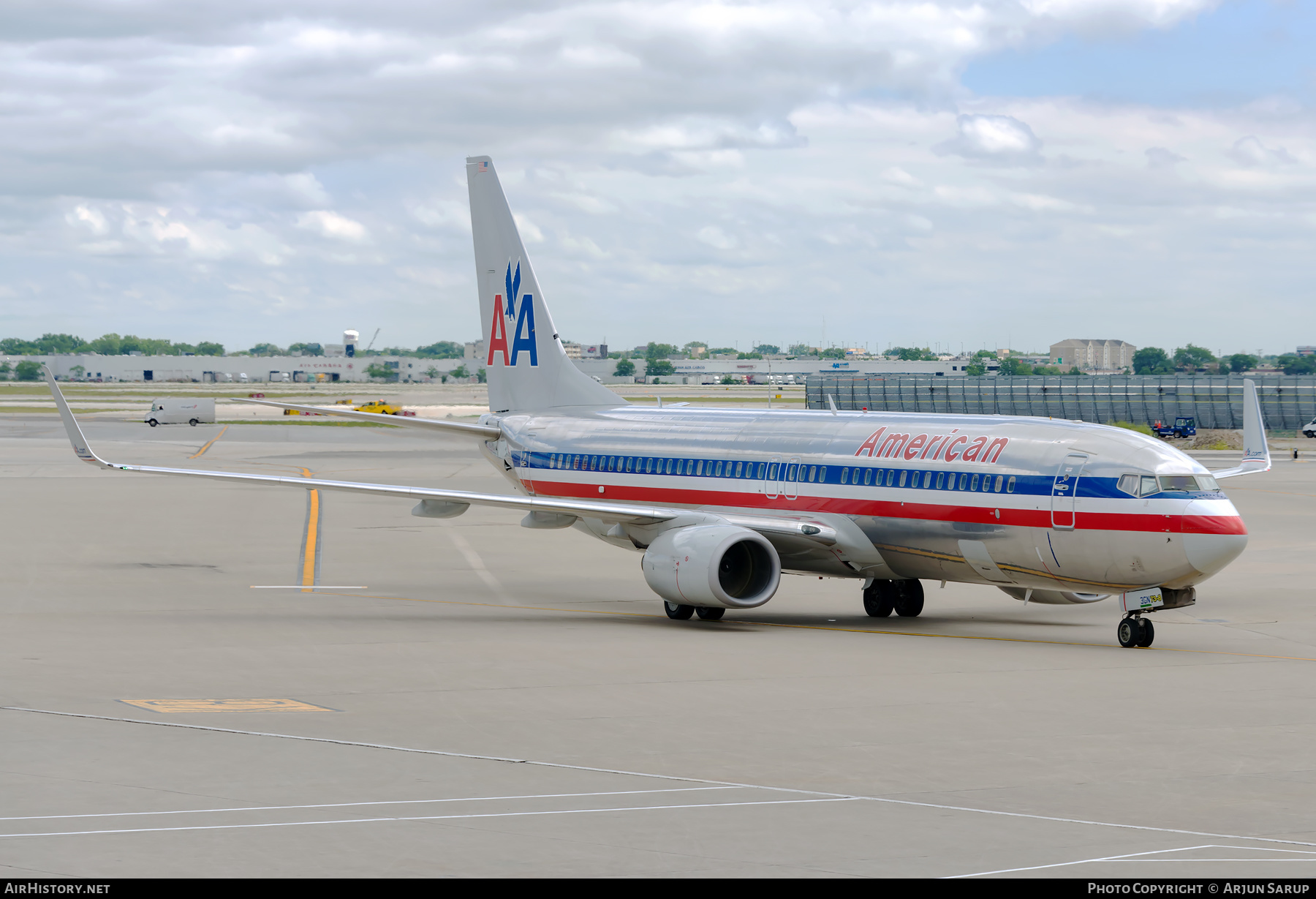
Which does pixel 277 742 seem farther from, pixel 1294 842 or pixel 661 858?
pixel 1294 842

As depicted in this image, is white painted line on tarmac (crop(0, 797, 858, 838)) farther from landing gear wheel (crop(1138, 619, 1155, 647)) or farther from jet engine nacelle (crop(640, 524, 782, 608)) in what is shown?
jet engine nacelle (crop(640, 524, 782, 608))

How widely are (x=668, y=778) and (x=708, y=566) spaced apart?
11.8m

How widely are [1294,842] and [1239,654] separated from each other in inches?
474

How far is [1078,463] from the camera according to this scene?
24.2 m

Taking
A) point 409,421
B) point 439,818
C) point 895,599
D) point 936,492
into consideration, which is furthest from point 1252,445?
point 439,818

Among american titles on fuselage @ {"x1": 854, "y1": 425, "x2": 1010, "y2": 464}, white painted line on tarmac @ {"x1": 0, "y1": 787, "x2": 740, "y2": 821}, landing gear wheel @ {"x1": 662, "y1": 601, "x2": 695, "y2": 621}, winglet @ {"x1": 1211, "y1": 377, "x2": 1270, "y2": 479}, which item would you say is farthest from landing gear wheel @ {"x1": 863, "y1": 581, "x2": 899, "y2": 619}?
white painted line on tarmac @ {"x1": 0, "y1": 787, "x2": 740, "y2": 821}

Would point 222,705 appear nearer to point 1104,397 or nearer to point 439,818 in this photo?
point 439,818

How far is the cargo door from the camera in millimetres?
23906

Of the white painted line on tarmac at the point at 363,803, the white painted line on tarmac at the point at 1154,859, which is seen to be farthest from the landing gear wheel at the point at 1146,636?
the white painted line on tarmac at the point at 1154,859

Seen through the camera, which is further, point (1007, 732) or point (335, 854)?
point (1007, 732)

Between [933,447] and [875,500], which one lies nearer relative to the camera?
[933,447]

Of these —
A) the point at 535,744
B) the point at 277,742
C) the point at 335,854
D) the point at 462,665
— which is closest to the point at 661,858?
the point at 335,854

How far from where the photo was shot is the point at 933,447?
26203 mm

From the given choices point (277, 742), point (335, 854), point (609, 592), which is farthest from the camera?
point (609, 592)
